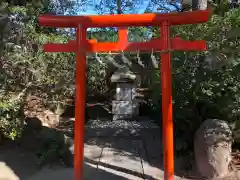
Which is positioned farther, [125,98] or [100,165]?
[125,98]

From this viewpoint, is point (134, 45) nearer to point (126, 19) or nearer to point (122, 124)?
point (126, 19)

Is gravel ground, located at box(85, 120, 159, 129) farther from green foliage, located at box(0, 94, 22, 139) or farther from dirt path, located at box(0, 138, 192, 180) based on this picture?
green foliage, located at box(0, 94, 22, 139)

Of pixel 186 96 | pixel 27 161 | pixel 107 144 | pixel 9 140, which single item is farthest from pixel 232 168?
pixel 9 140

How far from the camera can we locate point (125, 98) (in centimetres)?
878

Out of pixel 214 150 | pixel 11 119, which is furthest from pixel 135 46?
pixel 11 119

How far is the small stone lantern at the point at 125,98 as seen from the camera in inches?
344

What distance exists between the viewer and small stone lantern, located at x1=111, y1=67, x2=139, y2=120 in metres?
8.73

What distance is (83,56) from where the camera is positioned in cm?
427

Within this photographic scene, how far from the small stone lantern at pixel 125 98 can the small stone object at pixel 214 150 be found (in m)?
4.05

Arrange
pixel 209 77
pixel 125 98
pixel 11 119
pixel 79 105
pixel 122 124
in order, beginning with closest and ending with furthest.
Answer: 1. pixel 79 105
2. pixel 209 77
3. pixel 11 119
4. pixel 122 124
5. pixel 125 98

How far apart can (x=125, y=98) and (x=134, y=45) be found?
15.2 feet

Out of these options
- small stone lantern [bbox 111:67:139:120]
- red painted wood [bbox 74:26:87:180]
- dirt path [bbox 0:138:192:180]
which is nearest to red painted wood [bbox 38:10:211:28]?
red painted wood [bbox 74:26:87:180]

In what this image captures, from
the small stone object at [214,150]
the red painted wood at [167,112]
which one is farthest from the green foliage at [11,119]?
the small stone object at [214,150]

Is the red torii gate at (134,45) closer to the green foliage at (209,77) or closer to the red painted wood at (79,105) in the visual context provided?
the red painted wood at (79,105)
